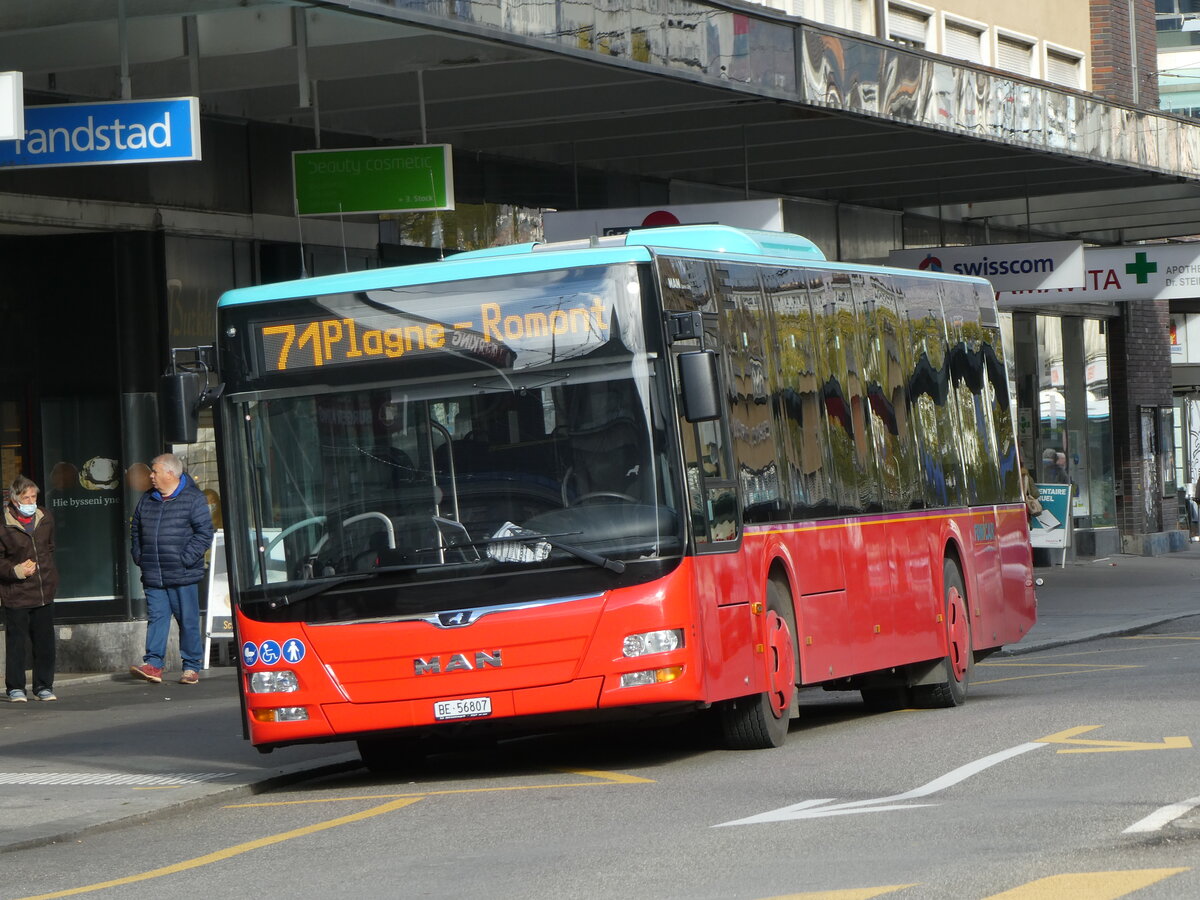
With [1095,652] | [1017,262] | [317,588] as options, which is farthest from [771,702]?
[1017,262]

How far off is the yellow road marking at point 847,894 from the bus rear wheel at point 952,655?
7377mm

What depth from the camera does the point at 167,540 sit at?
1777 centimetres

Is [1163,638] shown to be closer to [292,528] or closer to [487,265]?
[487,265]

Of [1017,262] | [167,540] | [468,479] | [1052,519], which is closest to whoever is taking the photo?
[468,479]

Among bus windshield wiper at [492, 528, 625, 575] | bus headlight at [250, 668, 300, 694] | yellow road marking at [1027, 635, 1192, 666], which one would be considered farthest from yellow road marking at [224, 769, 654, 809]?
yellow road marking at [1027, 635, 1192, 666]

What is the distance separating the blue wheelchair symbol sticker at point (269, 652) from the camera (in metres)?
10.9

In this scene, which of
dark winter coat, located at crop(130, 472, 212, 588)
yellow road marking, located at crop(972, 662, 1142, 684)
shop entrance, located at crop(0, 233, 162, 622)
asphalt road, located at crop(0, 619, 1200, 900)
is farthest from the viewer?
shop entrance, located at crop(0, 233, 162, 622)

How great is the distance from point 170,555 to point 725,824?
9.83m

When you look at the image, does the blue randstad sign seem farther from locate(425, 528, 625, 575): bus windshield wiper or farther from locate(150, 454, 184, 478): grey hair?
locate(425, 528, 625, 575): bus windshield wiper

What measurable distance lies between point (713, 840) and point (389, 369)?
11.3ft

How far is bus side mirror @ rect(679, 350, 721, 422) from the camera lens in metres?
10.4

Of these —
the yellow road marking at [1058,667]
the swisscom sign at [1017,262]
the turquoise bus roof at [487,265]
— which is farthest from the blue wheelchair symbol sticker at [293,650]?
the swisscom sign at [1017,262]

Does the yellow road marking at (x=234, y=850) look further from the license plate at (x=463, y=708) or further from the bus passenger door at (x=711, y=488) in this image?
the bus passenger door at (x=711, y=488)

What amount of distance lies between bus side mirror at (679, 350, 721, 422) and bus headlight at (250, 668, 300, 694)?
7.74ft
